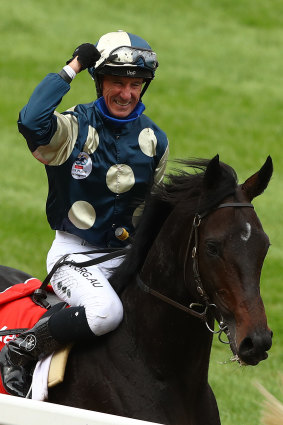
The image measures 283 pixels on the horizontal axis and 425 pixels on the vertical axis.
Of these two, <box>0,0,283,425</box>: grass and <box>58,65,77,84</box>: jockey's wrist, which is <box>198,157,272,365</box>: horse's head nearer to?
<box>58,65,77,84</box>: jockey's wrist

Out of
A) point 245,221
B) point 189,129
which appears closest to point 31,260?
point 189,129

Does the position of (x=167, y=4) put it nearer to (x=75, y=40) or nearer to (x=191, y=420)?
(x=75, y=40)

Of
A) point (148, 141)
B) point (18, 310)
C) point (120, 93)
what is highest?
point (120, 93)

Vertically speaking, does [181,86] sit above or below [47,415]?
below

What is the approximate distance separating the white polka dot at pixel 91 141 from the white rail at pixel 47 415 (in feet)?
6.01

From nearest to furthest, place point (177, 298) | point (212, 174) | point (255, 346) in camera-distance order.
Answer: point (255, 346) → point (212, 174) → point (177, 298)

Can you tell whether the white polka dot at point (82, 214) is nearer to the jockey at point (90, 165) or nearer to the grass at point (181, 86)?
the jockey at point (90, 165)

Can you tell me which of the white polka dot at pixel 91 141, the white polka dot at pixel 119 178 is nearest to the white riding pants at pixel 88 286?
the white polka dot at pixel 119 178

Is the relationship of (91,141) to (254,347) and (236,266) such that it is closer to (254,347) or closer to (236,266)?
(236,266)

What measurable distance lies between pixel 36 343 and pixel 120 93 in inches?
54.7

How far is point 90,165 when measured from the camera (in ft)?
15.9

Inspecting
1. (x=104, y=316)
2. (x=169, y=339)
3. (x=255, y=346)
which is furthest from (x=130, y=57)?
(x=255, y=346)

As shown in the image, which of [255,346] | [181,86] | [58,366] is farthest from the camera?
[181,86]

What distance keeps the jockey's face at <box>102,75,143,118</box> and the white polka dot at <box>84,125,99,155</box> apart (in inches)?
5.9
